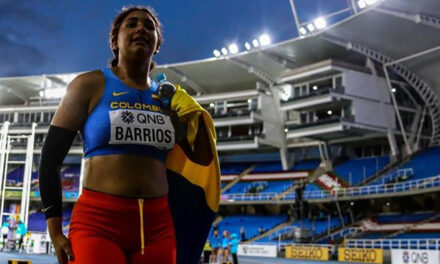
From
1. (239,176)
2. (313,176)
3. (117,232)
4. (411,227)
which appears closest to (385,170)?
(313,176)

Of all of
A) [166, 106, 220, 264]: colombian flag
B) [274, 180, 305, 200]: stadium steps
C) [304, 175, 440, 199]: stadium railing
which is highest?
[274, 180, 305, 200]: stadium steps

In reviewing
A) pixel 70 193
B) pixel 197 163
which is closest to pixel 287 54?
pixel 70 193

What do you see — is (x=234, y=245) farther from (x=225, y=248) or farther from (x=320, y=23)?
(x=320, y=23)

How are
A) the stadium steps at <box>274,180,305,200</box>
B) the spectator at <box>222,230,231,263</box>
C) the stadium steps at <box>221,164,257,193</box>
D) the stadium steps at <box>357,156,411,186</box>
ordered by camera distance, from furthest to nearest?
the stadium steps at <box>221,164,257,193</box>
the stadium steps at <box>274,180,305,200</box>
the stadium steps at <box>357,156,411,186</box>
the spectator at <box>222,230,231,263</box>

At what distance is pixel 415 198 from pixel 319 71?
42.5ft

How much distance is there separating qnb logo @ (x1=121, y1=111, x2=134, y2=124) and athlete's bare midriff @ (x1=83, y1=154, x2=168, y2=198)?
190mm

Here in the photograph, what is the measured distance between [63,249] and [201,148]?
3.35 feet

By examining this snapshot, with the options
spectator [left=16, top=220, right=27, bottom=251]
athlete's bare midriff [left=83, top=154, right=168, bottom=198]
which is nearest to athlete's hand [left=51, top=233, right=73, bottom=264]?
athlete's bare midriff [left=83, top=154, right=168, bottom=198]

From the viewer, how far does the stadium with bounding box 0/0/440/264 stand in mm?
37375

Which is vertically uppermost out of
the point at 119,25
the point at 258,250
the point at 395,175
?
the point at 395,175

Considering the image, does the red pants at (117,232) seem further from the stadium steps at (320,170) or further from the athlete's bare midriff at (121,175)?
the stadium steps at (320,170)

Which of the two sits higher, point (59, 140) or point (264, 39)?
point (264, 39)

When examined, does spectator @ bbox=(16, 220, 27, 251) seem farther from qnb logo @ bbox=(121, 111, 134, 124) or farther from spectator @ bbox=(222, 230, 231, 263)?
qnb logo @ bbox=(121, 111, 134, 124)

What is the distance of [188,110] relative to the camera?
10.6ft
